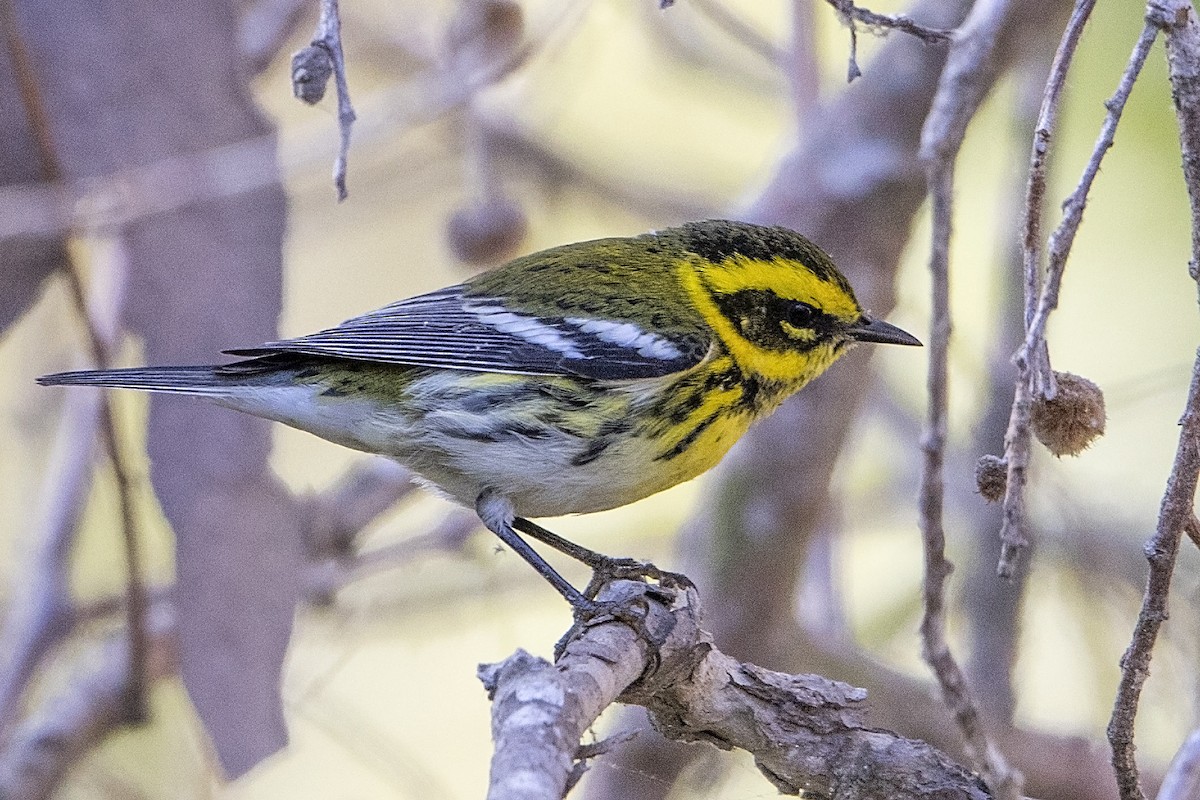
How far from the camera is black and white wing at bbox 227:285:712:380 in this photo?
9.86 feet

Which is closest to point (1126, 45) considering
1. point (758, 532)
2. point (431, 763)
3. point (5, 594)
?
point (758, 532)

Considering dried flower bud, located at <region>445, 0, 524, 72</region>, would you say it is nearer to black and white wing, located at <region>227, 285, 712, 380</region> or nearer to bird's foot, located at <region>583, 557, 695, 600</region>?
black and white wing, located at <region>227, 285, 712, 380</region>

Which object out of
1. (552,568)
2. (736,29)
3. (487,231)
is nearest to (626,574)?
(552,568)

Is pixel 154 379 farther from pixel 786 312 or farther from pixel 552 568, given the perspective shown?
pixel 786 312

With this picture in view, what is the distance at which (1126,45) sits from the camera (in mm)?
4918

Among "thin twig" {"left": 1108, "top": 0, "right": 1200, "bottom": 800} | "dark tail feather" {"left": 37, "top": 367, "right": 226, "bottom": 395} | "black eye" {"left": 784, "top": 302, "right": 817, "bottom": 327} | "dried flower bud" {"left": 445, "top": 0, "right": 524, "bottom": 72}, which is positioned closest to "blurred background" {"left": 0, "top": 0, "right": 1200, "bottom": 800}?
"dried flower bud" {"left": 445, "top": 0, "right": 524, "bottom": 72}

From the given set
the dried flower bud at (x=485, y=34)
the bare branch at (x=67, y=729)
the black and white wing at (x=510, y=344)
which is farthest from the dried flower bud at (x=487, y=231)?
the bare branch at (x=67, y=729)

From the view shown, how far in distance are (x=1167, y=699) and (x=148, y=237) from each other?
3.18 metres

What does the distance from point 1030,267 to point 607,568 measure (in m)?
1.46

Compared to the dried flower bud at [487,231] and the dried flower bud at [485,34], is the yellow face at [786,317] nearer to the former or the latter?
the dried flower bud at [487,231]

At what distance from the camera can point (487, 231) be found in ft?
14.1

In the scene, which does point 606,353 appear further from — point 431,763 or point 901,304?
point 431,763

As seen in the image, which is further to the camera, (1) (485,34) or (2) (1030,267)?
(1) (485,34)

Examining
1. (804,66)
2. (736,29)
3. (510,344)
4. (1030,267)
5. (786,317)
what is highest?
(736,29)
